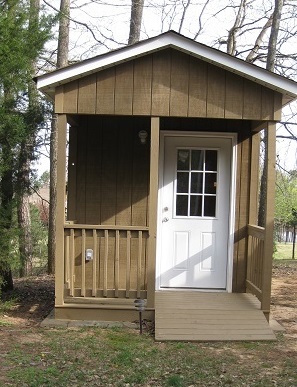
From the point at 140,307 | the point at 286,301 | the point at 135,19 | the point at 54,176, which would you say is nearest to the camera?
the point at 140,307

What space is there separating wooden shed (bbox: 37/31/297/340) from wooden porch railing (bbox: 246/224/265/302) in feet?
0.05

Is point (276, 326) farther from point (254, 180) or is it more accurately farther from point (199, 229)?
point (254, 180)

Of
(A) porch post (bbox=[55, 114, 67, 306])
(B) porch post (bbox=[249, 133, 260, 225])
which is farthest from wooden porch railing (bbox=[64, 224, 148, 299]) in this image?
(B) porch post (bbox=[249, 133, 260, 225])

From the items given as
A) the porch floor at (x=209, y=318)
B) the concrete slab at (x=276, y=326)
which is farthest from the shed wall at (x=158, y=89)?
the concrete slab at (x=276, y=326)

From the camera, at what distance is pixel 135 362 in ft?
14.8

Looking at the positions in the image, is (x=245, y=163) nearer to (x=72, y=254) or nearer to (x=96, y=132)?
(x=96, y=132)

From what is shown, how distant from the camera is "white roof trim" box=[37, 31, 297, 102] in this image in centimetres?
548

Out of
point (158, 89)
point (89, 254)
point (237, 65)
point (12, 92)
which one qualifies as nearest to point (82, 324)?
point (89, 254)

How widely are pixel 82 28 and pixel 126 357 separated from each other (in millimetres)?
11413

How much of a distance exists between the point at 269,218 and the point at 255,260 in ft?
2.55

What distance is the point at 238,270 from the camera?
667 cm

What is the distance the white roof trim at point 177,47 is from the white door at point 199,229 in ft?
4.44

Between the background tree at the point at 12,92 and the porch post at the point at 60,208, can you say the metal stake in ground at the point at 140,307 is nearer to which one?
the porch post at the point at 60,208

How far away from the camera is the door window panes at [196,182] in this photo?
6.75m
